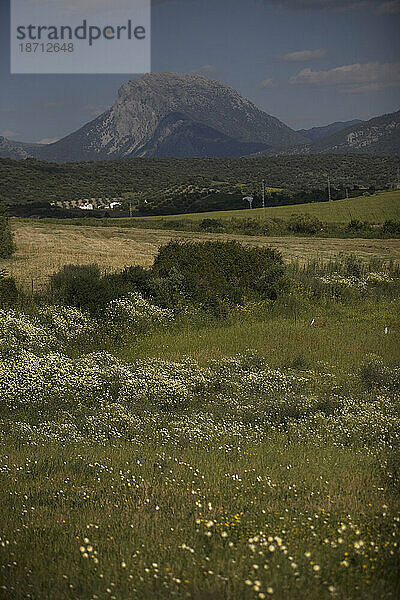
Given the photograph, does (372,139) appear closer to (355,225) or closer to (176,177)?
(176,177)

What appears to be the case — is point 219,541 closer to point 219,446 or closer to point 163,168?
point 219,446

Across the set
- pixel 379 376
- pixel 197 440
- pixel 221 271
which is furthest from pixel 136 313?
pixel 197 440

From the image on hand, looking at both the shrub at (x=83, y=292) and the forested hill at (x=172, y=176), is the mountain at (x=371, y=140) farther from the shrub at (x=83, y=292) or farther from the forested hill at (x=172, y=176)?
the shrub at (x=83, y=292)

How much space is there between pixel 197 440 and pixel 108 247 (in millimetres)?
24392

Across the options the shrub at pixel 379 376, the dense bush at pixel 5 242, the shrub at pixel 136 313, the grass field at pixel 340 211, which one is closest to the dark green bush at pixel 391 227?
the grass field at pixel 340 211

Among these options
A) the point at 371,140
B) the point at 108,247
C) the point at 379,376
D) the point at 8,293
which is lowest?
the point at 379,376

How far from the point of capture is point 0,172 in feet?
224

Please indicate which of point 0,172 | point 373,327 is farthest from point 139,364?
point 0,172

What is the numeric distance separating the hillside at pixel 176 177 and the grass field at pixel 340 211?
9.92m

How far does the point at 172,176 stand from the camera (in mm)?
86375

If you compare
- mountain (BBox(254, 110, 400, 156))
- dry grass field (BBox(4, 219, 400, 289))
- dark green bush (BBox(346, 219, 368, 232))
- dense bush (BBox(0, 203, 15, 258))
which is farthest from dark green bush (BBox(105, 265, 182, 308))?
dark green bush (BBox(346, 219, 368, 232))

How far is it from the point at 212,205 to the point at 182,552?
56.2m

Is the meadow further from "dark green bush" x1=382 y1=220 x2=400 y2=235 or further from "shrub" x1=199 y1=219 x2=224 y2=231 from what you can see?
"shrub" x1=199 y1=219 x2=224 y2=231

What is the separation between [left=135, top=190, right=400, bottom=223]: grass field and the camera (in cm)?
4403
